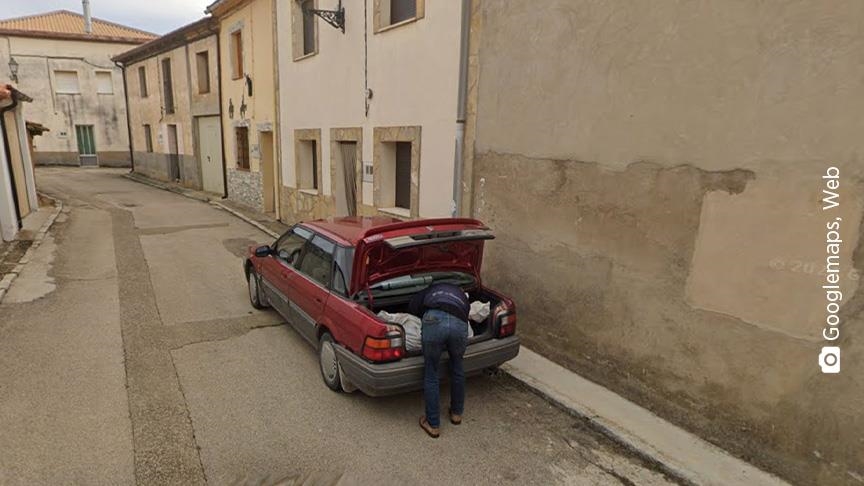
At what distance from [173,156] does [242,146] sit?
25.4ft

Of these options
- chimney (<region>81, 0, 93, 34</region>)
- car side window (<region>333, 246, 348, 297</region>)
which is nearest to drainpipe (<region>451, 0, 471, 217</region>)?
car side window (<region>333, 246, 348, 297</region>)

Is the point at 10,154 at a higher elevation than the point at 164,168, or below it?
higher

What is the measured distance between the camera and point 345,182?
10469 mm

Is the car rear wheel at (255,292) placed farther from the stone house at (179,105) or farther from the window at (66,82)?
the window at (66,82)

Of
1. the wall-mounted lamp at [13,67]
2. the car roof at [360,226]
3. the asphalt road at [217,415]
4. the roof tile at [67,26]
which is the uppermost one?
the roof tile at [67,26]

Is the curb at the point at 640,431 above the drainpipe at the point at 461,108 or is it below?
below

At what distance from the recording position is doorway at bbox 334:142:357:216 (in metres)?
10.2

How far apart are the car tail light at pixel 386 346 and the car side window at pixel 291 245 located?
196 cm

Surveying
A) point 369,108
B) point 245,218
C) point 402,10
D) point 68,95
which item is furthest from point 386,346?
point 68,95

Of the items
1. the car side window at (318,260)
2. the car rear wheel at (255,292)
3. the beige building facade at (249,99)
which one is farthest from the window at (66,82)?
the car side window at (318,260)

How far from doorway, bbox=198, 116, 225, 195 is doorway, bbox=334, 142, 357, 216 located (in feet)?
29.6

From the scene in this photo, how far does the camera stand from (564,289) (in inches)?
208

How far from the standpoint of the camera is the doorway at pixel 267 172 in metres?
14.2

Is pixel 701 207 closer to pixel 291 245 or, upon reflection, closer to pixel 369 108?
pixel 291 245
